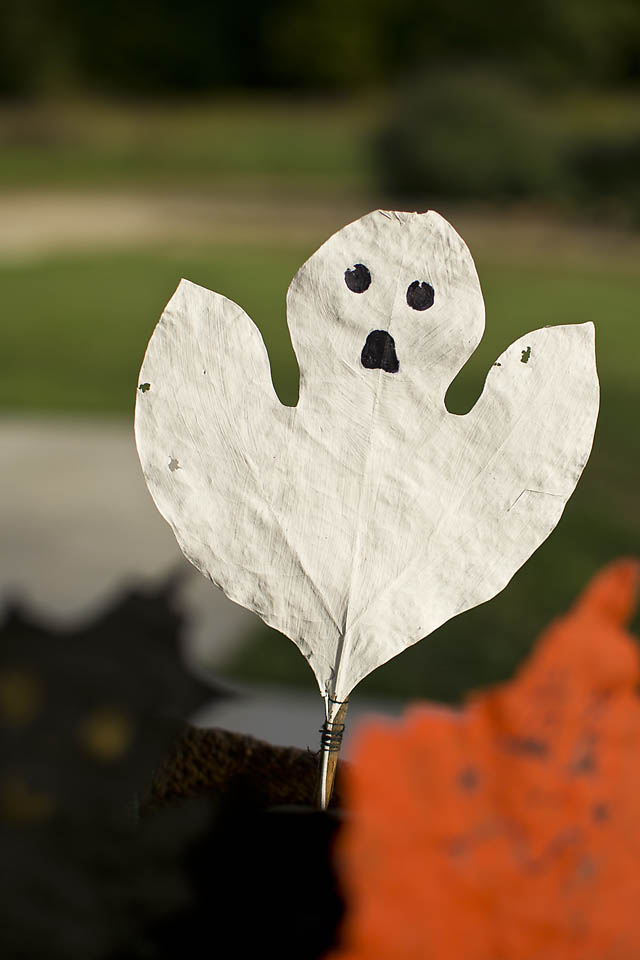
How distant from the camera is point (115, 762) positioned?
319 millimetres

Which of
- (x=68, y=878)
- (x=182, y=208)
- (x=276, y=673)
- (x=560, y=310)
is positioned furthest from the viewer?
(x=182, y=208)

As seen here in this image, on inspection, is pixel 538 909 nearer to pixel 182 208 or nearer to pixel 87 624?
pixel 87 624

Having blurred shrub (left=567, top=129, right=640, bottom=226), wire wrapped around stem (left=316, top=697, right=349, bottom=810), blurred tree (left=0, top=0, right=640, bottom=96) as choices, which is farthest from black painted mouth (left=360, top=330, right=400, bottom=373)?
blurred tree (left=0, top=0, right=640, bottom=96)

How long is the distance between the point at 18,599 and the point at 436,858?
154 mm

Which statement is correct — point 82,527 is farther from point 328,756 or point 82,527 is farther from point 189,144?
point 189,144

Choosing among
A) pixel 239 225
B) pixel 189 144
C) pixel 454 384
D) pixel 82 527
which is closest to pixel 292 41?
pixel 189 144

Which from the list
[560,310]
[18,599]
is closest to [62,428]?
[560,310]

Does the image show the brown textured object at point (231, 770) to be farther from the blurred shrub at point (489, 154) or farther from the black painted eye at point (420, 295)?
the blurred shrub at point (489, 154)

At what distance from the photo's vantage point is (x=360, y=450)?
49cm

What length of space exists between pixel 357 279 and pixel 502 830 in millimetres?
263

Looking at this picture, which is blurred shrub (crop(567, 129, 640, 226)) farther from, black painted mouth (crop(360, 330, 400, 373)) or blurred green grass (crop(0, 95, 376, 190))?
black painted mouth (crop(360, 330, 400, 373))

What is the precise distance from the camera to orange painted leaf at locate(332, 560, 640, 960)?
30 centimetres

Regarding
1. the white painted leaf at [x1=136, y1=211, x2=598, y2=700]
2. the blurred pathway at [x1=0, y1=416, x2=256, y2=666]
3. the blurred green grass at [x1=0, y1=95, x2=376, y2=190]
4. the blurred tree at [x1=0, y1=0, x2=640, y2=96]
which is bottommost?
the white painted leaf at [x1=136, y1=211, x2=598, y2=700]

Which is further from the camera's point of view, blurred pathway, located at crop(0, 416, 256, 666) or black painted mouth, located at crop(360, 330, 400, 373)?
blurred pathway, located at crop(0, 416, 256, 666)
